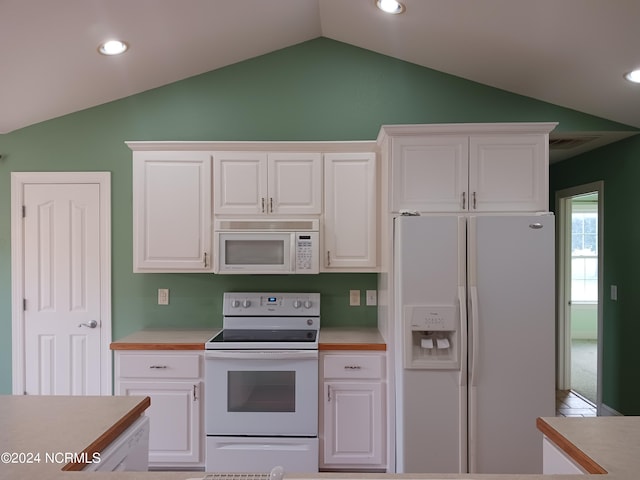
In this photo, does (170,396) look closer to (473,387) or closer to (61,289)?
(61,289)

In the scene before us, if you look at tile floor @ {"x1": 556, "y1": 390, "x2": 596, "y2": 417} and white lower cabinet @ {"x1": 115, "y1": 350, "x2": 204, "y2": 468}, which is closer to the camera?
white lower cabinet @ {"x1": 115, "y1": 350, "x2": 204, "y2": 468}

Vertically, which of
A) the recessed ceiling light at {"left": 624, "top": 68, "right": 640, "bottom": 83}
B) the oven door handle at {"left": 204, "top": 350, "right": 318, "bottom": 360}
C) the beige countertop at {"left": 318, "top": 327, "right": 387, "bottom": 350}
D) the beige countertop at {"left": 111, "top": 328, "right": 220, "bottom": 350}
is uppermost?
the recessed ceiling light at {"left": 624, "top": 68, "right": 640, "bottom": 83}

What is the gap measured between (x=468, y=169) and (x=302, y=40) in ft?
5.22

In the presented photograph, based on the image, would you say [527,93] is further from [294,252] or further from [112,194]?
[112,194]

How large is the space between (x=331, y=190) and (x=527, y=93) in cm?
160

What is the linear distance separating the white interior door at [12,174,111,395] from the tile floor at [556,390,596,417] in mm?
3828

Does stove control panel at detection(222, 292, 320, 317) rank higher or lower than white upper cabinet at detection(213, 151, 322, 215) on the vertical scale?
lower

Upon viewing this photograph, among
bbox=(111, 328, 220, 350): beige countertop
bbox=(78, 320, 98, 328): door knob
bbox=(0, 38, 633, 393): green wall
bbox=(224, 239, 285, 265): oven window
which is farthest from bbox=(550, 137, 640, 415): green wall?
bbox=(78, 320, 98, 328): door knob

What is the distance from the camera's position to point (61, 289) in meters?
3.01

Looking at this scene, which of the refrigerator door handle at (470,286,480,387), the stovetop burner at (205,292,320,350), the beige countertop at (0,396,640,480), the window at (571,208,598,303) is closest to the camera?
the beige countertop at (0,396,640,480)

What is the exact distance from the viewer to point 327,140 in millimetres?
3018

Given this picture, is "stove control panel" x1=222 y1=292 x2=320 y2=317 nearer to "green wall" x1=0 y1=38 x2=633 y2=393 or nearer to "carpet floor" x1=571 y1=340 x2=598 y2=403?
"green wall" x1=0 y1=38 x2=633 y2=393

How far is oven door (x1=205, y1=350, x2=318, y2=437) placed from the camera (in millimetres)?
2469

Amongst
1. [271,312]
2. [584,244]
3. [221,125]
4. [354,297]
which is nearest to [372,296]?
[354,297]
